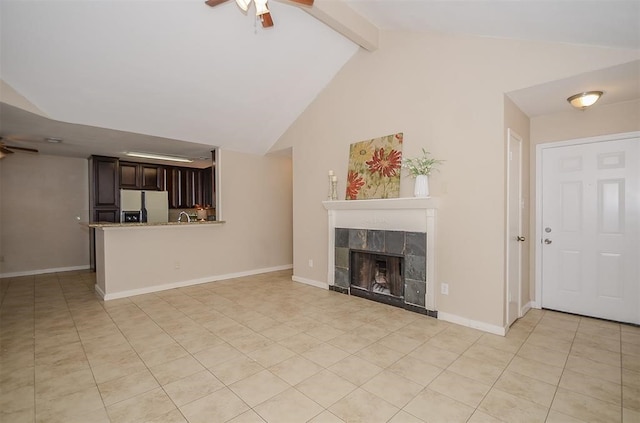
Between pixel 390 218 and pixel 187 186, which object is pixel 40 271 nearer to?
pixel 187 186

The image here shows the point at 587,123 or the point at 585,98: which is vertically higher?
the point at 585,98

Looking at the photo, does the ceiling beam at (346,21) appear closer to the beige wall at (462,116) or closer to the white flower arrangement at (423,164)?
the beige wall at (462,116)

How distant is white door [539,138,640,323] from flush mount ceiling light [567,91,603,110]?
25.8 inches

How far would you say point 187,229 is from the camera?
202 inches

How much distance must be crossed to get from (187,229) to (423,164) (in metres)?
3.97

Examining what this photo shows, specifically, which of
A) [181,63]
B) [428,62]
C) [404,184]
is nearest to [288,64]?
[181,63]

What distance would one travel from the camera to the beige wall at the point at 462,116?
9.36ft

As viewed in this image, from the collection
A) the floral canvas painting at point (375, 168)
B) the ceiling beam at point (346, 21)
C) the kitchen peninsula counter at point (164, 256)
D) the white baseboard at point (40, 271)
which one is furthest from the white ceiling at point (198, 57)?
the white baseboard at point (40, 271)

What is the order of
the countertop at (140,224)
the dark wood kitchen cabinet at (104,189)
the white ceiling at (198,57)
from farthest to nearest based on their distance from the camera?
the dark wood kitchen cabinet at (104,189) < the countertop at (140,224) < the white ceiling at (198,57)

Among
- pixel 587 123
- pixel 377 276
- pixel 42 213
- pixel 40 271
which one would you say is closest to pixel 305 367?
pixel 377 276

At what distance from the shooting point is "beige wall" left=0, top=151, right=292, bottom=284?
17.8ft

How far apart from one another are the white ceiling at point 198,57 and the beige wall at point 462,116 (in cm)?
17

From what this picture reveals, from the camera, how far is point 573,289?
11.4ft

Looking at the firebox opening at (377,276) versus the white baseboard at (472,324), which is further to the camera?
the firebox opening at (377,276)
